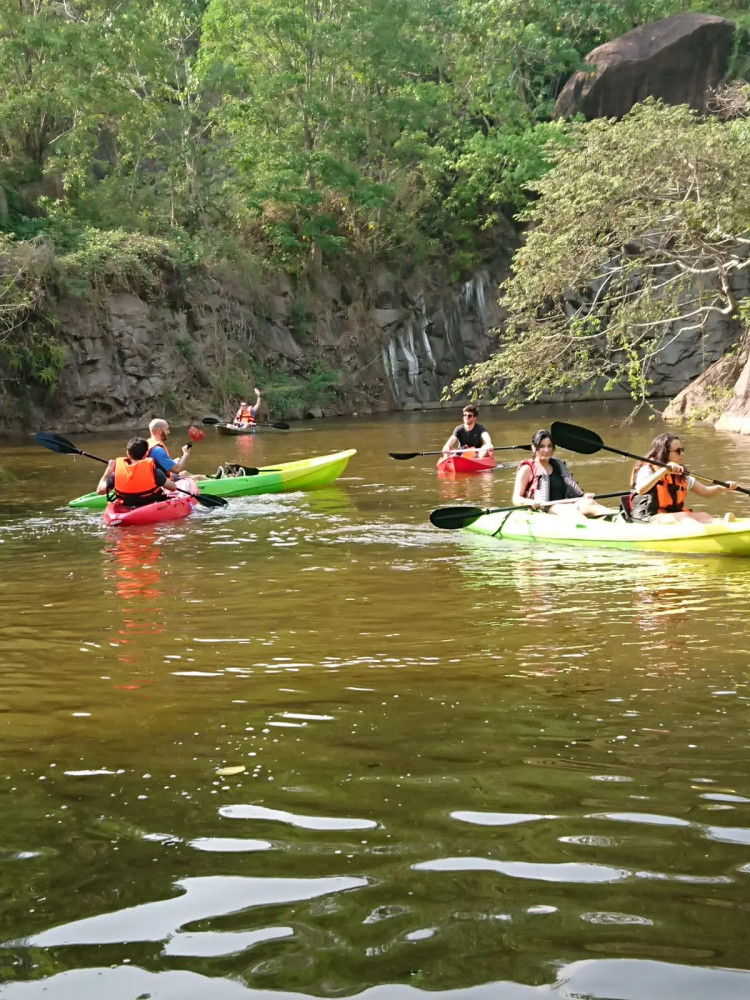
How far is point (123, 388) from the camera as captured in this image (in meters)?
29.5

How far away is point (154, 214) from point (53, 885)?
32.2 meters

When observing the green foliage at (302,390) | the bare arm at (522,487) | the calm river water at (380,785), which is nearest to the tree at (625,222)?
the bare arm at (522,487)

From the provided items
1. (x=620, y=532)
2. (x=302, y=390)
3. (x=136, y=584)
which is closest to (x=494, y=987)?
(x=136, y=584)

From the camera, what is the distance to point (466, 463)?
16.1 m

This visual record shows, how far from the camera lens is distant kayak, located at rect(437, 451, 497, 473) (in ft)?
52.7

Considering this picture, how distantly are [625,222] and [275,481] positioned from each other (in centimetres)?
888

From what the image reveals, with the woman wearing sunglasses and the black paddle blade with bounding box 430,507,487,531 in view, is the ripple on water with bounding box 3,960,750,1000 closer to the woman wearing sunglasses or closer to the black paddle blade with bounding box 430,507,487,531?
the woman wearing sunglasses

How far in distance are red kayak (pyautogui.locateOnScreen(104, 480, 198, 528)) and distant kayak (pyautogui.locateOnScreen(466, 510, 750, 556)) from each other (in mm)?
3343

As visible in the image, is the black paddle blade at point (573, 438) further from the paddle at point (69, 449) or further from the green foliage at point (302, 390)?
the green foliage at point (302, 390)

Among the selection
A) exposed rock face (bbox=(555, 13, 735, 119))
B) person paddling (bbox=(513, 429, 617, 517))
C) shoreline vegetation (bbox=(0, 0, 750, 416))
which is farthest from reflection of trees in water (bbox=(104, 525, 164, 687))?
exposed rock face (bbox=(555, 13, 735, 119))

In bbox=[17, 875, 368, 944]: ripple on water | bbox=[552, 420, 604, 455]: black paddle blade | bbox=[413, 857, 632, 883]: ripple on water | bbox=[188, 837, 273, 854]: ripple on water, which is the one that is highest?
bbox=[552, 420, 604, 455]: black paddle blade

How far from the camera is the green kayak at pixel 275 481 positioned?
44.9 ft

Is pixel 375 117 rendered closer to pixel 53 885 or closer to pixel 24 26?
pixel 24 26

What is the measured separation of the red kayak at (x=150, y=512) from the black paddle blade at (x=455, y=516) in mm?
3198
